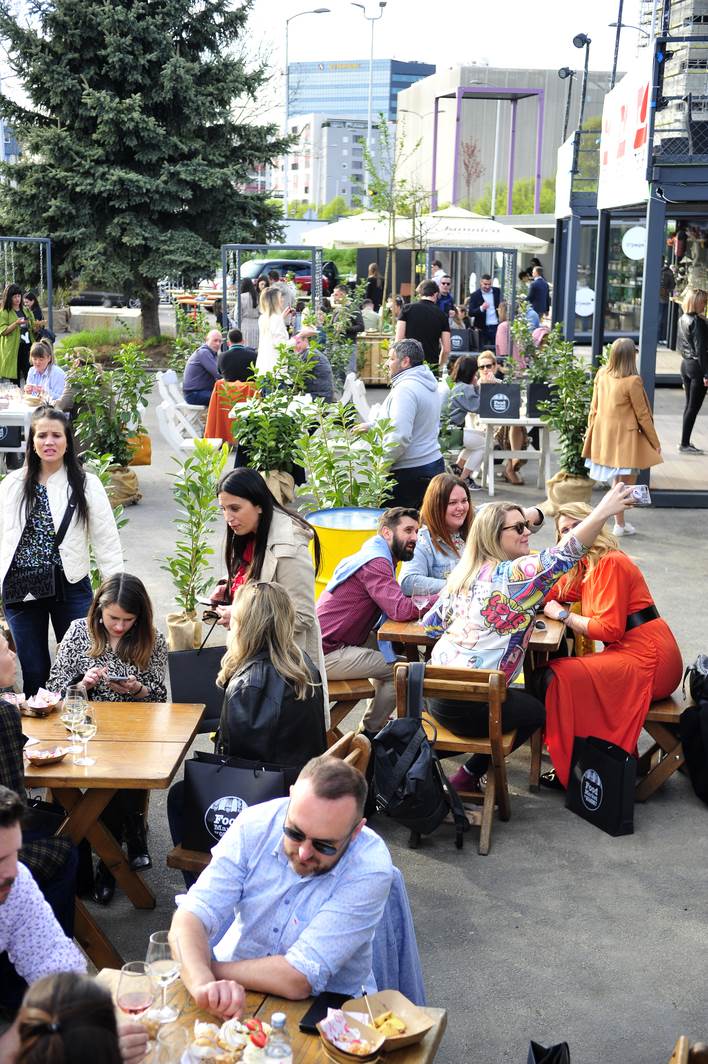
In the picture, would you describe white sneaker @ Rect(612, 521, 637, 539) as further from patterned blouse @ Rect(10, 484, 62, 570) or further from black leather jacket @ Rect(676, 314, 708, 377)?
patterned blouse @ Rect(10, 484, 62, 570)

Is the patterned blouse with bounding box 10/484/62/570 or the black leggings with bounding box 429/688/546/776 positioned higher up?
the patterned blouse with bounding box 10/484/62/570

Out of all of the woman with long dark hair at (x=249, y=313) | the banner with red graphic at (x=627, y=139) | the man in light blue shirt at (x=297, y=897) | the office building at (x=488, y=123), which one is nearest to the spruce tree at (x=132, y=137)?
the woman with long dark hair at (x=249, y=313)

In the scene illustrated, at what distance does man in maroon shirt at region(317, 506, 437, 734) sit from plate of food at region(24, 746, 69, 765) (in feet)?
5.98

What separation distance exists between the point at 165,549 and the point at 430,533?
13.8 ft

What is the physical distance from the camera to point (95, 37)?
24.0 m

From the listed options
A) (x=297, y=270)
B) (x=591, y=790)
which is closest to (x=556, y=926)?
(x=591, y=790)

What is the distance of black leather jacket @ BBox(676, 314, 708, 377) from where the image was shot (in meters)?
13.0

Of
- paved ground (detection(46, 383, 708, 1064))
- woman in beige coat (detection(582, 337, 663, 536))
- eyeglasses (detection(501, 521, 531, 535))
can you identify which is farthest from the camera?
woman in beige coat (detection(582, 337, 663, 536))

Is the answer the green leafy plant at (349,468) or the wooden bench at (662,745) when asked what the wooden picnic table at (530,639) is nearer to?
the wooden bench at (662,745)

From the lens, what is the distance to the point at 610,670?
18.6 feet


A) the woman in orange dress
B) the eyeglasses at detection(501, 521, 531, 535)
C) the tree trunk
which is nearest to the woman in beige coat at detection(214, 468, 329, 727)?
the eyeglasses at detection(501, 521, 531, 535)

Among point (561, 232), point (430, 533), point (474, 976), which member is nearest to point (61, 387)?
point (430, 533)

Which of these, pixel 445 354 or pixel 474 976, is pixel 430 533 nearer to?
pixel 474 976

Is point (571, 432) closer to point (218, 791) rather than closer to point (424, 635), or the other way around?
point (424, 635)
